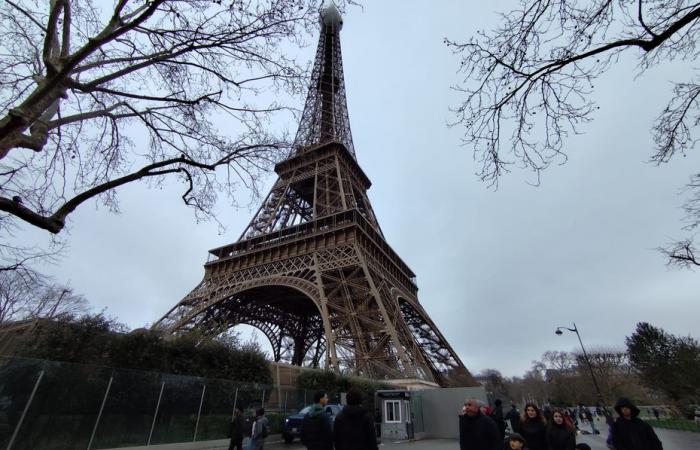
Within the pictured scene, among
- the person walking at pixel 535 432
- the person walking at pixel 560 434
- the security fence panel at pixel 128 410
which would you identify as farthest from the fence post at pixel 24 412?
the person walking at pixel 560 434

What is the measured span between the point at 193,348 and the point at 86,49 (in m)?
12.2

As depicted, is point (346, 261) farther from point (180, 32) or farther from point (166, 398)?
point (180, 32)

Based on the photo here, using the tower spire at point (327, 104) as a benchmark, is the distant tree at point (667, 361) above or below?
below

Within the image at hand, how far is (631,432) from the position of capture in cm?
508

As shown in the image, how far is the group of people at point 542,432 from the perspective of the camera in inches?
178

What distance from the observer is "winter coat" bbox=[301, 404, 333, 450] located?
A: 462cm

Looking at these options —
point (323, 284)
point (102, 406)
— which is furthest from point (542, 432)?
point (323, 284)

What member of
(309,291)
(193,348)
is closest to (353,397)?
(193,348)

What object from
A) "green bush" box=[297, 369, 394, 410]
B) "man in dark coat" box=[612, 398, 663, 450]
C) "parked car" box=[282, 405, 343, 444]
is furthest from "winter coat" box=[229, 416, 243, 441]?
"green bush" box=[297, 369, 394, 410]

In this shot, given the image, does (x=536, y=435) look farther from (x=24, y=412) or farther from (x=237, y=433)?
(x=24, y=412)

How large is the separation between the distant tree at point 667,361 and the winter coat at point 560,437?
1358 inches

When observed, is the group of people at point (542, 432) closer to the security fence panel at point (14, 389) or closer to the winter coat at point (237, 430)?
the winter coat at point (237, 430)

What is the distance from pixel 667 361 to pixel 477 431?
161ft

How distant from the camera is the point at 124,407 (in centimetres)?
1054
